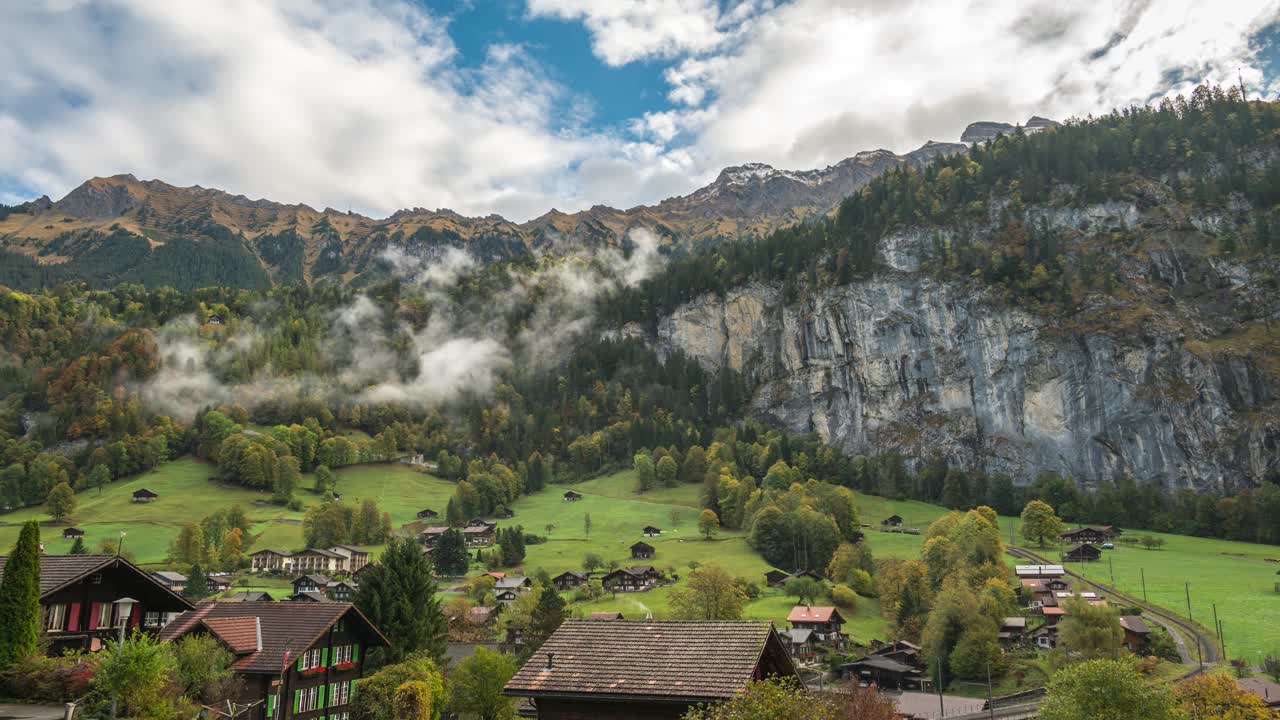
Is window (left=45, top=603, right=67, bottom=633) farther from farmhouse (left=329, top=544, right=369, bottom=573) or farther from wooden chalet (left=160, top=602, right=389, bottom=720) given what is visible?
farmhouse (left=329, top=544, right=369, bottom=573)

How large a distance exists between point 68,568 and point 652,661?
23181mm

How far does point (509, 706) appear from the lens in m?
42.7

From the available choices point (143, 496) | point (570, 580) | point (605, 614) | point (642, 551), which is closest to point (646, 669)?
point (605, 614)

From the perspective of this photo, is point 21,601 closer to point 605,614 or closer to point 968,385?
point 605,614

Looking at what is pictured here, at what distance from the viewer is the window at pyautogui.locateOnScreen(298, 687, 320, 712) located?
34875 mm

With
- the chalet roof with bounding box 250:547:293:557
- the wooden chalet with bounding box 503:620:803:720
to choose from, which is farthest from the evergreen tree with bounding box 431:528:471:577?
the wooden chalet with bounding box 503:620:803:720

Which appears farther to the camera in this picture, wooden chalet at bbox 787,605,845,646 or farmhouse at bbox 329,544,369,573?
farmhouse at bbox 329,544,369,573

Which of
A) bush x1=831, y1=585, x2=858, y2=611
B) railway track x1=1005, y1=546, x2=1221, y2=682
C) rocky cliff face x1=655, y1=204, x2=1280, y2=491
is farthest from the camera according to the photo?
rocky cliff face x1=655, y1=204, x2=1280, y2=491

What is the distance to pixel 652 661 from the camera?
19500mm

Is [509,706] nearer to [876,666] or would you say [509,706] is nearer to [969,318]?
[876,666]

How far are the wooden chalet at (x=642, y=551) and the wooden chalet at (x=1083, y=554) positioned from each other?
50.7m

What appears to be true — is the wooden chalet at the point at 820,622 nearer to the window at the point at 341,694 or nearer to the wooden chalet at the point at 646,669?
the window at the point at 341,694

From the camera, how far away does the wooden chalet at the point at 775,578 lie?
95062 mm

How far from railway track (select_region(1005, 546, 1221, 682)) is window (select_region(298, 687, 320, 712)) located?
5345cm
